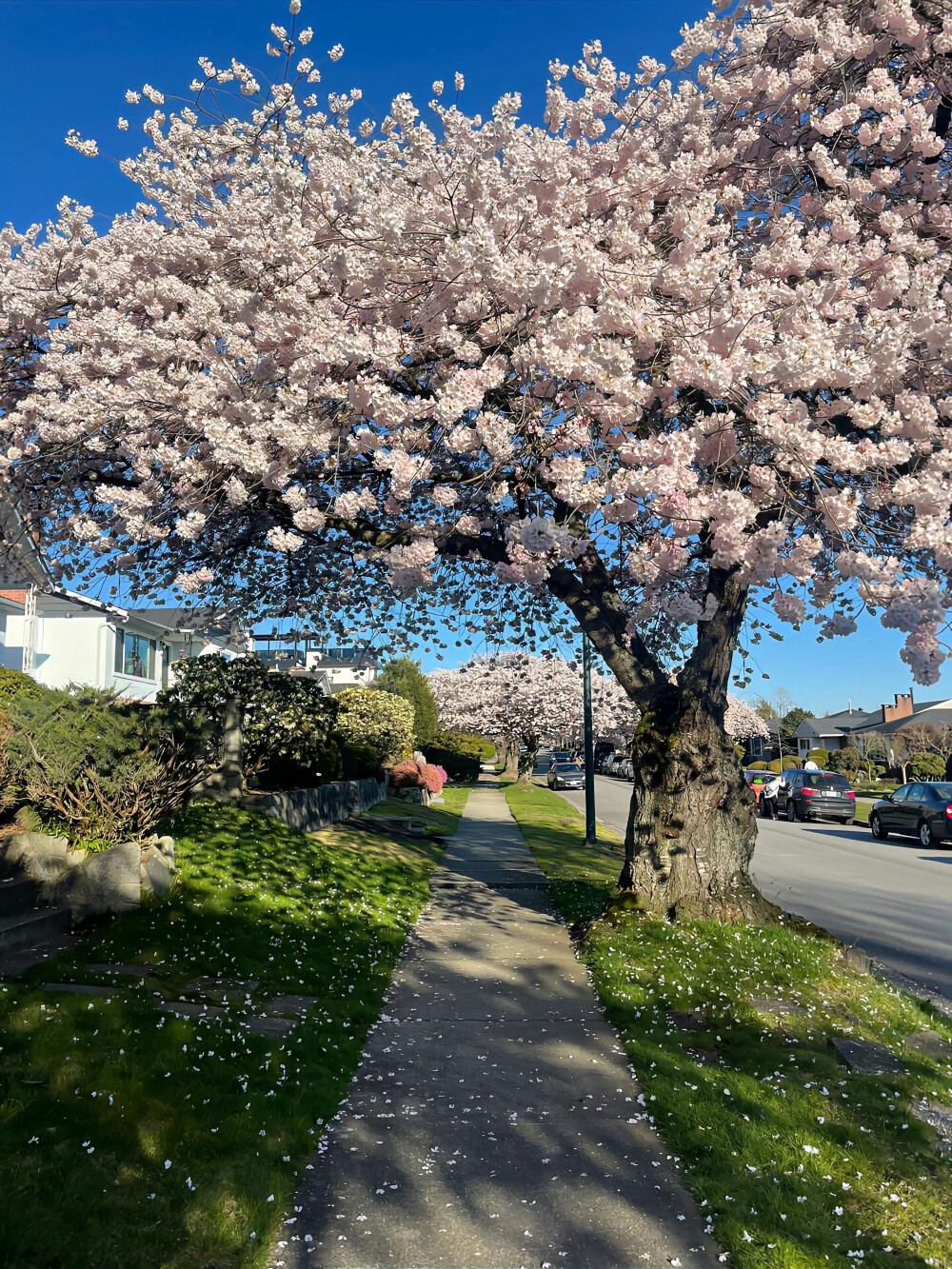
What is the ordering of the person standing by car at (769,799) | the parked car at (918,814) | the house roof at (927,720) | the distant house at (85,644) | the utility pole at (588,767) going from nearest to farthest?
the utility pole at (588,767) < the parked car at (918,814) < the distant house at (85,644) < the person standing by car at (769,799) < the house roof at (927,720)

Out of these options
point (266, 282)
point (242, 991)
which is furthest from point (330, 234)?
point (242, 991)

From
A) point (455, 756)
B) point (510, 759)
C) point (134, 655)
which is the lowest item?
point (510, 759)

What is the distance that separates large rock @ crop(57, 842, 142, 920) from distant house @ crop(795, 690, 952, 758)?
209 ft

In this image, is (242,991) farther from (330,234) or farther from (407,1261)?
(330,234)

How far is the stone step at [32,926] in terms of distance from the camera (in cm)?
671

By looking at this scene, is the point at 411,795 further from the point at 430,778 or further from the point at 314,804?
the point at 314,804

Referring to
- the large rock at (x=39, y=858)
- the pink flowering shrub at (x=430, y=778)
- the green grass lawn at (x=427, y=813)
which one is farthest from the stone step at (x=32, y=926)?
the pink flowering shrub at (x=430, y=778)

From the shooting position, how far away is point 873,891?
14391 mm

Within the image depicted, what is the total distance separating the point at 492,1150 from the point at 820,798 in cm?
2863

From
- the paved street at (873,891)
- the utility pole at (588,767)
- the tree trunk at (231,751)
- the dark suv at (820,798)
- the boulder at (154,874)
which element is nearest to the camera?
the boulder at (154,874)

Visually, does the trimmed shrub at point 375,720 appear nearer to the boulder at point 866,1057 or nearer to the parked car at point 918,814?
the parked car at point 918,814

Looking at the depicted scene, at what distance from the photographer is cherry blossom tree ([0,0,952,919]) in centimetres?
663

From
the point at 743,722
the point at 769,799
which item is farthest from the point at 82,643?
the point at 743,722

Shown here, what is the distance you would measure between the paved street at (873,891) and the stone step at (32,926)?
807 centimetres
